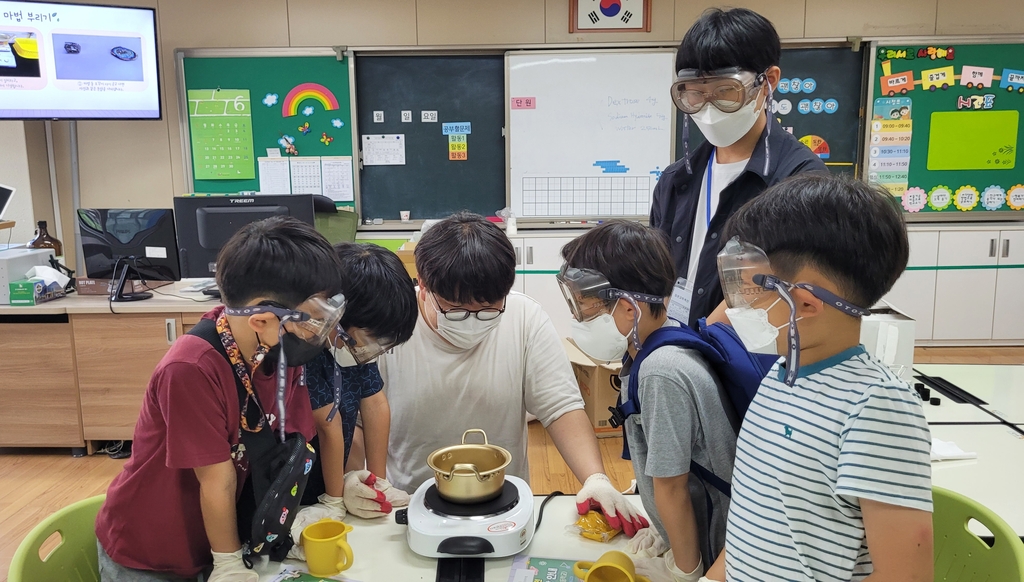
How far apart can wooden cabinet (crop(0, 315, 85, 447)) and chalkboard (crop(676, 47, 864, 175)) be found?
3.71 meters

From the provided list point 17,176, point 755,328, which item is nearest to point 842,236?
point 755,328

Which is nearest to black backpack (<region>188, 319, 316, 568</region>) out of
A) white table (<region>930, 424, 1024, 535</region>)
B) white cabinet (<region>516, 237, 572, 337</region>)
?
white table (<region>930, 424, 1024, 535</region>)

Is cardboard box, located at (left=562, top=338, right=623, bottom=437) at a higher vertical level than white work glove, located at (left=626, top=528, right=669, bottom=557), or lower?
lower

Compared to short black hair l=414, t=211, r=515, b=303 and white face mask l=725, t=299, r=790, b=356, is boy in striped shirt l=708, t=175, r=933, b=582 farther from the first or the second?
short black hair l=414, t=211, r=515, b=303

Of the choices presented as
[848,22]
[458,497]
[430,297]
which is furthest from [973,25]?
[458,497]

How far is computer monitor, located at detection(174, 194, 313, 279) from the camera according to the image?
3041 mm

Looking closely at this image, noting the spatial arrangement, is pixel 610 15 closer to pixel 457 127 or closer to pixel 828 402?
pixel 457 127

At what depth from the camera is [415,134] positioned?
15.0 ft

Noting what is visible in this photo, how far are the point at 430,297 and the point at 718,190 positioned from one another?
2.55 feet

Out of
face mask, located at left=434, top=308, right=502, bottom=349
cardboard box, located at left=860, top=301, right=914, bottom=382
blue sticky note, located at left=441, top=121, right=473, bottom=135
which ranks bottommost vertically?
cardboard box, located at left=860, top=301, right=914, bottom=382

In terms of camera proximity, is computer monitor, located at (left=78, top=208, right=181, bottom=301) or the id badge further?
computer monitor, located at (left=78, top=208, right=181, bottom=301)

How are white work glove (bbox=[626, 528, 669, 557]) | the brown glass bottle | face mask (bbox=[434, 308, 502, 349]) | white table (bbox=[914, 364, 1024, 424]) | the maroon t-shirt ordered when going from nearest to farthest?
the maroon t-shirt → white work glove (bbox=[626, 528, 669, 557]) → face mask (bbox=[434, 308, 502, 349]) → white table (bbox=[914, 364, 1024, 424]) → the brown glass bottle

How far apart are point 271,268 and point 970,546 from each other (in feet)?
4.28

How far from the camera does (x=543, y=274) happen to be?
4.46 meters
